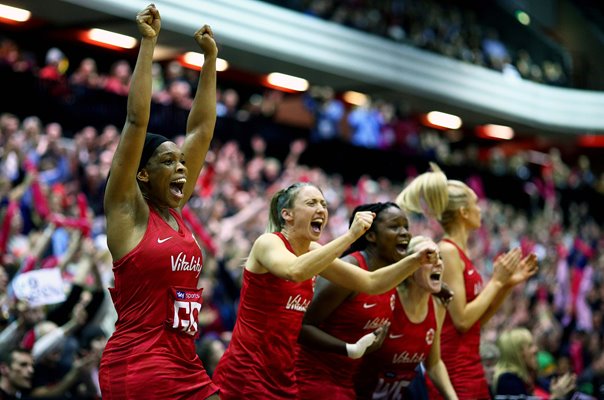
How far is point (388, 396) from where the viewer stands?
17.1 feet

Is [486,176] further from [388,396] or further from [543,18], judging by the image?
[388,396]

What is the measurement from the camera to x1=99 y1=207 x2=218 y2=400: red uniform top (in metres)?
3.64

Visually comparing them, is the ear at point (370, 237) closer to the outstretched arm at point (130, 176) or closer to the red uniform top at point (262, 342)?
the red uniform top at point (262, 342)

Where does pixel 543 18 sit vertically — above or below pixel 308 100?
above

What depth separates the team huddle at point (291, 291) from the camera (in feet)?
12.1

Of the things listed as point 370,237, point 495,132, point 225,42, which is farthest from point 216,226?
point 495,132

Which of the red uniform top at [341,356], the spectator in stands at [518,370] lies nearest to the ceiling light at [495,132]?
the spectator in stands at [518,370]

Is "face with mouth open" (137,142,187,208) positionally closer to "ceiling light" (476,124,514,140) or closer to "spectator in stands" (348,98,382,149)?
"spectator in stands" (348,98,382,149)

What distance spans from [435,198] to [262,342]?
1.81m

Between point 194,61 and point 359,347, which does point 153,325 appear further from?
point 194,61

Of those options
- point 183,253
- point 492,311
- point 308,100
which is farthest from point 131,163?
point 308,100

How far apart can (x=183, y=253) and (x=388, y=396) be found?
197cm

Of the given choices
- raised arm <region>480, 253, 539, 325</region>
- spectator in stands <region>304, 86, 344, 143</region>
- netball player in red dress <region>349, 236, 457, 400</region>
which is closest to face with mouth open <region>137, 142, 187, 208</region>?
netball player in red dress <region>349, 236, 457, 400</region>

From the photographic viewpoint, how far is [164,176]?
3906mm
